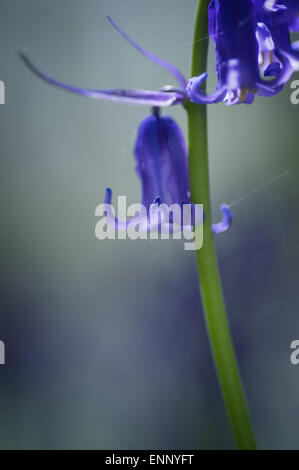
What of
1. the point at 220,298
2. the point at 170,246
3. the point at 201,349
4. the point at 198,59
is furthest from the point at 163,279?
the point at 198,59

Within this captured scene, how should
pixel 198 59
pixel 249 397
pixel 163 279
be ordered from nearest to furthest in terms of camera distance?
pixel 198 59 < pixel 249 397 < pixel 163 279

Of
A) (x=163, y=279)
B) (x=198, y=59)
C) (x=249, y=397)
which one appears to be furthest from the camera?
(x=163, y=279)

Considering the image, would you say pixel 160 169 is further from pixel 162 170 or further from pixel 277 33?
pixel 277 33

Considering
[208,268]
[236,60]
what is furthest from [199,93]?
[208,268]

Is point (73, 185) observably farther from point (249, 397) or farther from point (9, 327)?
point (249, 397)

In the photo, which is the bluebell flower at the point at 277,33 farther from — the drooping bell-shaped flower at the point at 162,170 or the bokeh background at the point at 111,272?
the bokeh background at the point at 111,272

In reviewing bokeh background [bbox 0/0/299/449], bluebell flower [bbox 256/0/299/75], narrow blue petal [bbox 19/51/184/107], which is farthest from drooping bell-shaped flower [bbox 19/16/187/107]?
bokeh background [bbox 0/0/299/449]

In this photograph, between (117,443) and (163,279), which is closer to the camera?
(117,443)

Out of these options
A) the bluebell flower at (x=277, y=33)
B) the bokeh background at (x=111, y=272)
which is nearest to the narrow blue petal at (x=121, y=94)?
the bluebell flower at (x=277, y=33)

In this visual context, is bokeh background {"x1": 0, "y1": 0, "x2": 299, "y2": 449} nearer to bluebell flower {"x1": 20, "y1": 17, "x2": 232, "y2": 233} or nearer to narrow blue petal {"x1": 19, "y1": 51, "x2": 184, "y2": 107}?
bluebell flower {"x1": 20, "y1": 17, "x2": 232, "y2": 233}
